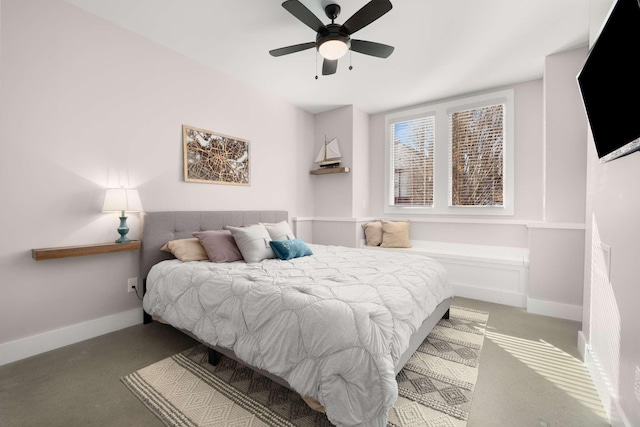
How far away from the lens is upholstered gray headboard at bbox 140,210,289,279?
2672 mm

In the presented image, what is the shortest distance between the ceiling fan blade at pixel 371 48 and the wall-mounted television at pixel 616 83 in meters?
1.33

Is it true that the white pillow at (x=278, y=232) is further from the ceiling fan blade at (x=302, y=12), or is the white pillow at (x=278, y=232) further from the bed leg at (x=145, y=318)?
the ceiling fan blade at (x=302, y=12)

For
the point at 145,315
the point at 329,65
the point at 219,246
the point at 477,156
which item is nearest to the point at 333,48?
the point at 329,65

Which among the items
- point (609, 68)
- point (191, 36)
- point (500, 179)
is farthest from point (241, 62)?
point (500, 179)

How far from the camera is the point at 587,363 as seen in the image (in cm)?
201

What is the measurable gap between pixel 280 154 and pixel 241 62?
1.41 metres

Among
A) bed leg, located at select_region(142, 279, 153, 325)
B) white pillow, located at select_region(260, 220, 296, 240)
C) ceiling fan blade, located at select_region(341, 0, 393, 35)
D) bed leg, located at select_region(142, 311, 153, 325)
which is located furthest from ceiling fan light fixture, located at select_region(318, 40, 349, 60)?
bed leg, located at select_region(142, 311, 153, 325)

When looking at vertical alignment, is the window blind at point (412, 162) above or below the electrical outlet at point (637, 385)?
above

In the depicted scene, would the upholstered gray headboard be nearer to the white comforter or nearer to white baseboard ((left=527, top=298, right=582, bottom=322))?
the white comforter

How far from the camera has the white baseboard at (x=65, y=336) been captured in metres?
2.05

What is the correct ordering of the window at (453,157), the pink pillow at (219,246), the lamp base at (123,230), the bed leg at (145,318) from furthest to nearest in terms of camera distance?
the window at (453,157), the bed leg at (145,318), the pink pillow at (219,246), the lamp base at (123,230)

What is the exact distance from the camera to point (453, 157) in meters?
4.16

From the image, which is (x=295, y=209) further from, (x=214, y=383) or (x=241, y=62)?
(x=214, y=383)

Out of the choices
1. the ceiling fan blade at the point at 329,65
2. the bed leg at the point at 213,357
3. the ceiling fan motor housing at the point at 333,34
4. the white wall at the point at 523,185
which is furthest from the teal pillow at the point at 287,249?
the white wall at the point at 523,185
